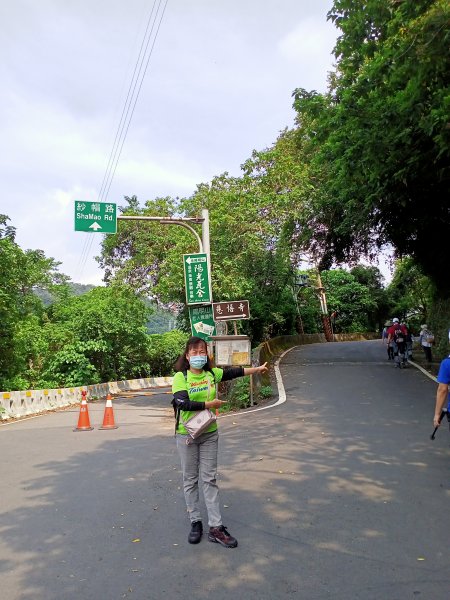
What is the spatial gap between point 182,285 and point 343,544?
15060mm

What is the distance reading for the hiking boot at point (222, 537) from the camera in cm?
418

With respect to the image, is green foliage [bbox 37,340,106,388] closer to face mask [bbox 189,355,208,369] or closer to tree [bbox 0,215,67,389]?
tree [bbox 0,215,67,389]

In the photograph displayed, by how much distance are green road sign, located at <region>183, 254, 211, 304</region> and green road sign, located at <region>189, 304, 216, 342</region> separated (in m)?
0.31

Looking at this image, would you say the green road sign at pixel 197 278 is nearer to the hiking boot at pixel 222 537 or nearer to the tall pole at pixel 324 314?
the hiking boot at pixel 222 537

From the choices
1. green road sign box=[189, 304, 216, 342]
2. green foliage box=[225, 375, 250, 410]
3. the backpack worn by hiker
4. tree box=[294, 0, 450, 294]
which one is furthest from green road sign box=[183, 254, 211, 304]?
the backpack worn by hiker

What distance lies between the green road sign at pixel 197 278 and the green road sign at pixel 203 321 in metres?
0.31

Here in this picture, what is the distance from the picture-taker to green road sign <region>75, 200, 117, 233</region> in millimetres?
12867

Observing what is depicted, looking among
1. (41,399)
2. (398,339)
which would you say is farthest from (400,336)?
(41,399)

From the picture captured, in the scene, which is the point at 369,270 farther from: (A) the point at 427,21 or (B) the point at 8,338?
(A) the point at 427,21

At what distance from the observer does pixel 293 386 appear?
1455 cm

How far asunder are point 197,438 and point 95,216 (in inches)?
381

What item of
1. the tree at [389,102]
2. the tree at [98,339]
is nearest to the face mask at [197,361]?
the tree at [389,102]

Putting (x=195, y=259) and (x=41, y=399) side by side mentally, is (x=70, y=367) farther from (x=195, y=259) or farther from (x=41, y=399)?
(x=195, y=259)

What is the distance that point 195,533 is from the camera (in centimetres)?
436
